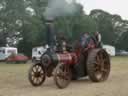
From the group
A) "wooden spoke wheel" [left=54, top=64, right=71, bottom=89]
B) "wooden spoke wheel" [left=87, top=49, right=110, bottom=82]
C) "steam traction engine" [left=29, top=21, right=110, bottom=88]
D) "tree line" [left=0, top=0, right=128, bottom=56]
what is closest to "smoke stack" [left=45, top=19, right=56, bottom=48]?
"steam traction engine" [left=29, top=21, right=110, bottom=88]

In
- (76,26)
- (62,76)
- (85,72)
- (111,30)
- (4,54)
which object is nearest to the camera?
(62,76)

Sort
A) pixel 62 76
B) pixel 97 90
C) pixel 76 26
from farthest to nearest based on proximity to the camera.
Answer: pixel 76 26 < pixel 62 76 < pixel 97 90

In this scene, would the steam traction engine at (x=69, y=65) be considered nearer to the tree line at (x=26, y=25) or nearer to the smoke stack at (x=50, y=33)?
the smoke stack at (x=50, y=33)

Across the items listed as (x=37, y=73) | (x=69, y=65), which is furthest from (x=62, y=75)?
(x=37, y=73)

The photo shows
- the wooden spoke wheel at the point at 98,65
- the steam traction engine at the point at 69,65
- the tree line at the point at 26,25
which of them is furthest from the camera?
the tree line at the point at 26,25

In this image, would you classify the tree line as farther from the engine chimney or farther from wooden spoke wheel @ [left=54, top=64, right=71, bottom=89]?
wooden spoke wheel @ [left=54, top=64, right=71, bottom=89]

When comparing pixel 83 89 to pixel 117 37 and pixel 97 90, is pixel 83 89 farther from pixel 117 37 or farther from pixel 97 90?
pixel 117 37

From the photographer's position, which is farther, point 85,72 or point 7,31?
point 7,31

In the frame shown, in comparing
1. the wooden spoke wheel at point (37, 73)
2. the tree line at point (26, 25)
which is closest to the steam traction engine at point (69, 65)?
the wooden spoke wheel at point (37, 73)

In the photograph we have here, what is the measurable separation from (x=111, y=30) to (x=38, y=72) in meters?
66.0

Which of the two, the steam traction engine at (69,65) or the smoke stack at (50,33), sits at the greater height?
the smoke stack at (50,33)

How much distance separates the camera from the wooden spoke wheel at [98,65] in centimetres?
1238

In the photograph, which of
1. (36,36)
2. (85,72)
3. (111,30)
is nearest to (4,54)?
(36,36)

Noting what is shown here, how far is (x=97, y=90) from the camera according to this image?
1045 cm
